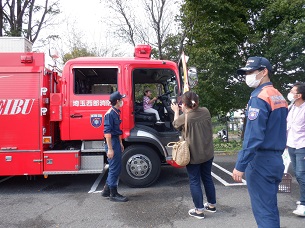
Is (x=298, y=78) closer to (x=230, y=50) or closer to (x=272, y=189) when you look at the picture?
(x=230, y=50)

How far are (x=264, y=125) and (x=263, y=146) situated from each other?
22cm

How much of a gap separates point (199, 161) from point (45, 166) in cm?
307

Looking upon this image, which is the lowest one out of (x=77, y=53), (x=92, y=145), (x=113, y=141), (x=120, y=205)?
(x=120, y=205)

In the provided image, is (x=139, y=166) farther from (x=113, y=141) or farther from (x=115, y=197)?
(x=113, y=141)

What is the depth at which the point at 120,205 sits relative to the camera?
4863 mm

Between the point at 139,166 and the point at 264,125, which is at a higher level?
the point at 264,125

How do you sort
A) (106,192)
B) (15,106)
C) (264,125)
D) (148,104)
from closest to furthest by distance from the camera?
(264,125) → (106,192) → (15,106) → (148,104)

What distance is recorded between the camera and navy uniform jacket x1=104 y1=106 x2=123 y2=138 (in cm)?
473

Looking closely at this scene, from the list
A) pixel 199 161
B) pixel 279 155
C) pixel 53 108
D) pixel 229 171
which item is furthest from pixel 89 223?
pixel 229 171

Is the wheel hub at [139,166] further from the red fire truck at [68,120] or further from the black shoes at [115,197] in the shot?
the black shoes at [115,197]

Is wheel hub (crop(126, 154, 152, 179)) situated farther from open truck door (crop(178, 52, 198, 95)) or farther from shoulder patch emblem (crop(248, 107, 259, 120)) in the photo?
shoulder patch emblem (crop(248, 107, 259, 120))

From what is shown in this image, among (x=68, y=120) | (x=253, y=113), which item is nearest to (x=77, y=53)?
(x=68, y=120)

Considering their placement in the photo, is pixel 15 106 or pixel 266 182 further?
pixel 15 106

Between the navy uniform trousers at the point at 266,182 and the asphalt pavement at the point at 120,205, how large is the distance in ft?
3.81
